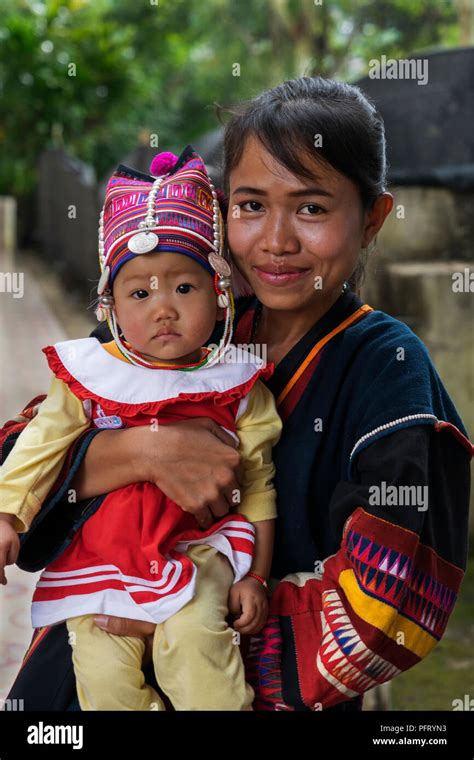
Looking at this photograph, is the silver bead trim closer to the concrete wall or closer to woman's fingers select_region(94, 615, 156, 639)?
woman's fingers select_region(94, 615, 156, 639)

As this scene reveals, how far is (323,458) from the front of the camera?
1.91 metres

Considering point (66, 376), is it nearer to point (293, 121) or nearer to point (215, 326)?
point (215, 326)

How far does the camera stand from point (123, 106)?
14.6 meters

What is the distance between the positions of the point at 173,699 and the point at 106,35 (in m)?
13.5

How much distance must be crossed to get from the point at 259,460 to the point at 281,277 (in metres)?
0.33

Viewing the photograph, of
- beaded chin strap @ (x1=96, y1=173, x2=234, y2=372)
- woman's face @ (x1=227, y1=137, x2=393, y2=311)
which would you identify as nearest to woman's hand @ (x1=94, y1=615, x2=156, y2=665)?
beaded chin strap @ (x1=96, y1=173, x2=234, y2=372)

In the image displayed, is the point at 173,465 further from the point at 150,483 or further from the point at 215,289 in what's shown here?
the point at 215,289

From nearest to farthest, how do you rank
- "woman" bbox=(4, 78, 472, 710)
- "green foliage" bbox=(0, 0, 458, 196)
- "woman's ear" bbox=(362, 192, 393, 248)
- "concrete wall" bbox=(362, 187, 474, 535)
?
"woman" bbox=(4, 78, 472, 710) < "woman's ear" bbox=(362, 192, 393, 248) < "concrete wall" bbox=(362, 187, 474, 535) < "green foliage" bbox=(0, 0, 458, 196)

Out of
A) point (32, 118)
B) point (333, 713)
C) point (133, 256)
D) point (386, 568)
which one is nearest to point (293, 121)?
point (133, 256)

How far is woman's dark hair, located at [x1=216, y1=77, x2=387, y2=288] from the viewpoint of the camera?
1855mm

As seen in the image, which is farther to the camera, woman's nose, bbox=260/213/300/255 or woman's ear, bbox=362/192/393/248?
woman's ear, bbox=362/192/393/248

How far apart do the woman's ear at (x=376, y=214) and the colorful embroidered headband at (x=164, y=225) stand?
27cm

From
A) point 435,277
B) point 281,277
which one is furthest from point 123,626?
point 435,277

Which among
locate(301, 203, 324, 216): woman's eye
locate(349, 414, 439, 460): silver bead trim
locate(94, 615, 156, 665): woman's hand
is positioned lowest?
locate(94, 615, 156, 665): woman's hand
